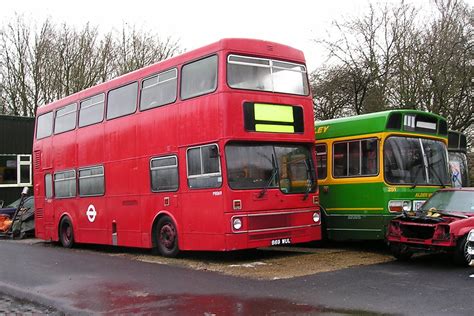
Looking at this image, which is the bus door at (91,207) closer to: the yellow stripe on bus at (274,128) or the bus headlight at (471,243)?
the yellow stripe on bus at (274,128)

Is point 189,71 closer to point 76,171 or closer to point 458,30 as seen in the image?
point 76,171

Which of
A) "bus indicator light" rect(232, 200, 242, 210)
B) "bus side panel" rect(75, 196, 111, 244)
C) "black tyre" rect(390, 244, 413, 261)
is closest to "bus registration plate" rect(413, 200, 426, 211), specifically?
"black tyre" rect(390, 244, 413, 261)

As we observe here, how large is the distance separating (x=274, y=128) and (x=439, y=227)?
3.87 meters

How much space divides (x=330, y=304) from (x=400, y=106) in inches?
847

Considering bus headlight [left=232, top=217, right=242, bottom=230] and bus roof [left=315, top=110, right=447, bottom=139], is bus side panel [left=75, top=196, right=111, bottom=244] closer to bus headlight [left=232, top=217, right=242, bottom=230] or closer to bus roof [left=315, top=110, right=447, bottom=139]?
bus headlight [left=232, top=217, right=242, bottom=230]

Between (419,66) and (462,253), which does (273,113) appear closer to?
(462,253)

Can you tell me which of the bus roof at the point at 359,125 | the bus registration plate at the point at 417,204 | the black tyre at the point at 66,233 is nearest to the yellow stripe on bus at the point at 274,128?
the bus roof at the point at 359,125

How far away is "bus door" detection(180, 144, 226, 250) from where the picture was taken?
11.4 metres

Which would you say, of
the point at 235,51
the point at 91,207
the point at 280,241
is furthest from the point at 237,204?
the point at 91,207

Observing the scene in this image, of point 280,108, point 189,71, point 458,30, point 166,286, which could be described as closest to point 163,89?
point 189,71

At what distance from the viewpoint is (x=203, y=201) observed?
1181cm

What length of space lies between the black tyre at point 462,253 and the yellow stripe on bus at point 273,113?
426 centimetres

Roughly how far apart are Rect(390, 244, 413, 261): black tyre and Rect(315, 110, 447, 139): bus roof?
2.62 m

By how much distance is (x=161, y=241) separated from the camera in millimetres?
13297
